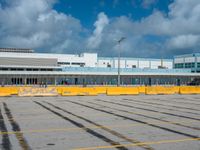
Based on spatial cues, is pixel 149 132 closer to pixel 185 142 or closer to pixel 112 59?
pixel 185 142

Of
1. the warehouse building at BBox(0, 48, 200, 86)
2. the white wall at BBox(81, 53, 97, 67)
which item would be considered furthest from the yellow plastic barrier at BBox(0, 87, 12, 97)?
the white wall at BBox(81, 53, 97, 67)

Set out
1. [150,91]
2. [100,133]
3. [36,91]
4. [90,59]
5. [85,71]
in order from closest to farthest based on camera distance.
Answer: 1. [100,133]
2. [36,91]
3. [150,91]
4. [85,71]
5. [90,59]

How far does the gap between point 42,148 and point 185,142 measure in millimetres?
5061

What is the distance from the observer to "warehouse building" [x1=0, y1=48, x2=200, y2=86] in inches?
2830

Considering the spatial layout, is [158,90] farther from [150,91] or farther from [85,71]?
[85,71]

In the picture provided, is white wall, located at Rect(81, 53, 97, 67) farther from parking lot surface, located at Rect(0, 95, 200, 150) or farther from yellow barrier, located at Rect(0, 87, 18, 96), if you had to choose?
parking lot surface, located at Rect(0, 95, 200, 150)

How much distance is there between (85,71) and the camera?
7931 cm

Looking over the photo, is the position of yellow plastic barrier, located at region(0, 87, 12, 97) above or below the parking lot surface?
above

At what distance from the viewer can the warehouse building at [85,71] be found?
71875 millimetres

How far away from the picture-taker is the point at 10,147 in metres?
9.93

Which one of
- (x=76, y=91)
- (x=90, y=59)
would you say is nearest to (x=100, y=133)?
(x=76, y=91)

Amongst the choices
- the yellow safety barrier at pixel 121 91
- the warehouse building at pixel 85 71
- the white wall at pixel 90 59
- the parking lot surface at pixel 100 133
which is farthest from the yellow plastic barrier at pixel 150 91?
the white wall at pixel 90 59

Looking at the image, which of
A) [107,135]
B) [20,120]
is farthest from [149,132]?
[20,120]

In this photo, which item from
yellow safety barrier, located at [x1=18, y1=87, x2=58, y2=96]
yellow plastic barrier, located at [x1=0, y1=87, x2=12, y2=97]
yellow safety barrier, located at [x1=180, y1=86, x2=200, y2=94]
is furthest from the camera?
yellow safety barrier, located at [x1=180, y1=86, x2=200, y2=94]
